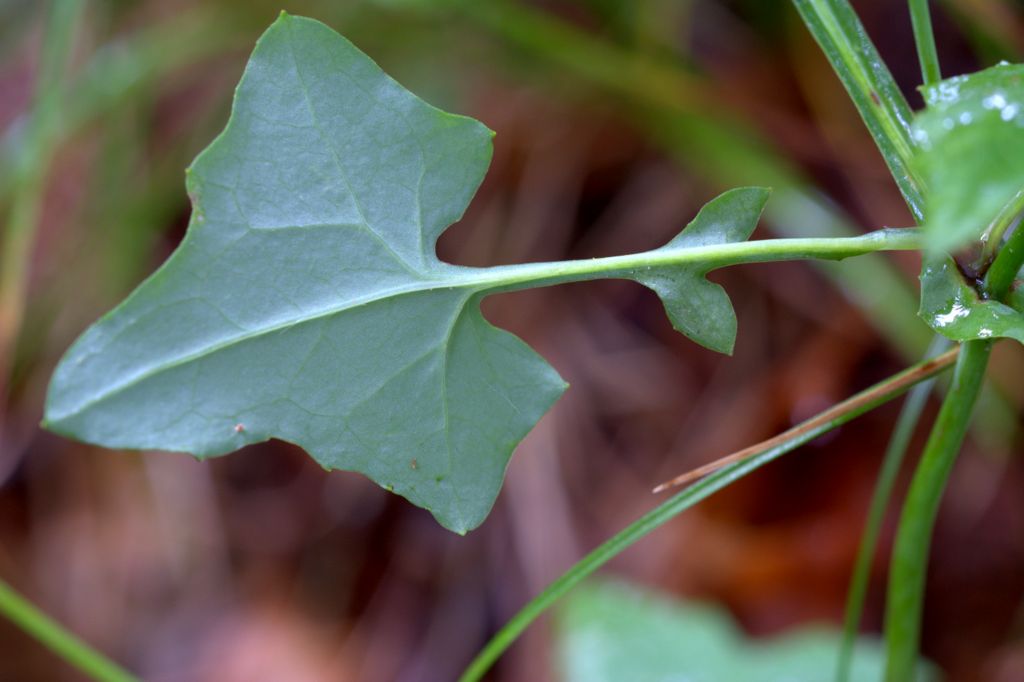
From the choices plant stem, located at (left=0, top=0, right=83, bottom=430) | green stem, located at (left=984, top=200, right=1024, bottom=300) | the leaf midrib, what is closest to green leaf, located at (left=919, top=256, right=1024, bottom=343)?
green stem, located at (left=984, top=200, right=1024, bottom=300)

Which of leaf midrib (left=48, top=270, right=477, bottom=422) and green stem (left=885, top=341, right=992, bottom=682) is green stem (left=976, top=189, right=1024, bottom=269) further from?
leaf midrib (left=48, top=270, right=477, bottom=422)

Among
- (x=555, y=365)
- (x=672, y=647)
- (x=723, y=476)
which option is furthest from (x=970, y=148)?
(x=555, y=365)

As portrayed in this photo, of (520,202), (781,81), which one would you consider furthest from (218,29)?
(781,81)

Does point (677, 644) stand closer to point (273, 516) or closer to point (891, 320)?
point (891, 320)

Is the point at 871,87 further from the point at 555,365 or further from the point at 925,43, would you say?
the point at 555,365

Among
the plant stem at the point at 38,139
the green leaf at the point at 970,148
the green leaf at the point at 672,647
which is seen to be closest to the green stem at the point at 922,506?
the green leaf at the point at 970,148

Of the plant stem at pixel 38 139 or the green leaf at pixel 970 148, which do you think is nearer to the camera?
the green leaf at pixel 970 148

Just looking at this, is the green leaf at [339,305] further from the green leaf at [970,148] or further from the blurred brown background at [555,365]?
the blurred brown background at [555,365]
